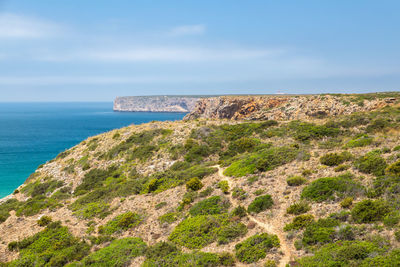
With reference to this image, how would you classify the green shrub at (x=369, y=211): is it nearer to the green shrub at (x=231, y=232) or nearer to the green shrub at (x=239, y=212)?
the green shrub at (x=231, y=232)

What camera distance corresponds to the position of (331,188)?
623 inches

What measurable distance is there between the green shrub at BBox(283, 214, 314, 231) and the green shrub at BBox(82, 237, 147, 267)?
9.30m

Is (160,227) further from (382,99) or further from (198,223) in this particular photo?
(382,99)

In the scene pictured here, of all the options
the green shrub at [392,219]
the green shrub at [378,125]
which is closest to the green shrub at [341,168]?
the green shrub at [392,219]

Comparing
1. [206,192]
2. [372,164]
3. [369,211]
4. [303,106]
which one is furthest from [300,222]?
[303,106]

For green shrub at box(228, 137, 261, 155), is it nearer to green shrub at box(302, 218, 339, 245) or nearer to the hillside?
the hillside

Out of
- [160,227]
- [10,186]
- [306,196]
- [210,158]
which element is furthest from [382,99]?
[10,186]

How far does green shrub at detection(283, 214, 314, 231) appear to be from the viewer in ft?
44.5

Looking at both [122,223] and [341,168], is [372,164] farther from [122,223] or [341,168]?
[122,223]

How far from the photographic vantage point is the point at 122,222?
763 inches

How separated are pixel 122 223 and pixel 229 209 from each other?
8970 millimetres

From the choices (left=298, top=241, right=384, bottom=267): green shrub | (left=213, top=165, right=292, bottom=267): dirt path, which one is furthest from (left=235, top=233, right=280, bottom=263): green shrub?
(left=298, top=241, right=384, bottom=267): green shrub

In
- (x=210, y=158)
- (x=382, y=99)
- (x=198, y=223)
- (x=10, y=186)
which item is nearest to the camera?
(x=198, y=223)

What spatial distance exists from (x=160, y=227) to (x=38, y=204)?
1811 centimetres
